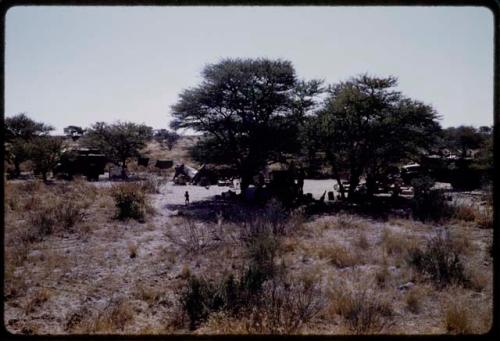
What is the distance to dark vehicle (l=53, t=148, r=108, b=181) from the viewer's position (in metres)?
28.2

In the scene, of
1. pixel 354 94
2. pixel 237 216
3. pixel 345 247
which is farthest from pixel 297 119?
pixel 345 247

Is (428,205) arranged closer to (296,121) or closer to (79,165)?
(296,121)

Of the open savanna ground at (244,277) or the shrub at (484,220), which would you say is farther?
the shrub at (484,220)

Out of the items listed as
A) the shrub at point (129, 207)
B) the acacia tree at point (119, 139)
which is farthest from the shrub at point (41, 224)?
the acacia tree at point (119, 139)

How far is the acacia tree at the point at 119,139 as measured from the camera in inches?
1380

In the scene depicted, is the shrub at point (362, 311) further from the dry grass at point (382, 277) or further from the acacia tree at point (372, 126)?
the acacia tree at point (372, 126)

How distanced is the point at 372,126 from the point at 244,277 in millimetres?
14597

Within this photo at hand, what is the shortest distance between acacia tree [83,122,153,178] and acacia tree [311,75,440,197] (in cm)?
2154

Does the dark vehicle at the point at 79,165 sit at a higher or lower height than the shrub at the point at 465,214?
higher

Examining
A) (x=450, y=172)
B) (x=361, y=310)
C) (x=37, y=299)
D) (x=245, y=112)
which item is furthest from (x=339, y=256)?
(x=450, y=172)

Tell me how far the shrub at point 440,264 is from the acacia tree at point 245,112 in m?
12.8

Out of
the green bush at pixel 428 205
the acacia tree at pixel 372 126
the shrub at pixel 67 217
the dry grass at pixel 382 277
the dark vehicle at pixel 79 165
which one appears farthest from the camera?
the dark vehicle at pixel 79 165

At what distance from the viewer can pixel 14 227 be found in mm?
10984

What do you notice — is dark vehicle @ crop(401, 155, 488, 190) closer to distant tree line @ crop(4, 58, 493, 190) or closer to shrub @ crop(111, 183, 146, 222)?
distant tree line @ crop(4, 58, 493, 190)
